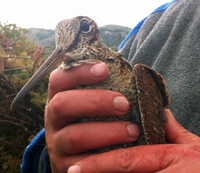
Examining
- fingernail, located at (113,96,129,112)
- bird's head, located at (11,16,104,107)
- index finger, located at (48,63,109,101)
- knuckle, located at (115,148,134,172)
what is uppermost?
bird's head, located at (11,16,104,107)

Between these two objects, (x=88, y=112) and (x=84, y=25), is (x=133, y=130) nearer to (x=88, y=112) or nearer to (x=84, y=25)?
(x=88, y=112)

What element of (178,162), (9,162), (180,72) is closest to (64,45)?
(178,162)

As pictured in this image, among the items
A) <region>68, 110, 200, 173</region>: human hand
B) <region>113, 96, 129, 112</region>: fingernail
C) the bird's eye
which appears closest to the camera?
<region>68, 110, 200, 173</region>: human hand

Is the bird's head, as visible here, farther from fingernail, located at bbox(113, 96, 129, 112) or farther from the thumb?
the thumb

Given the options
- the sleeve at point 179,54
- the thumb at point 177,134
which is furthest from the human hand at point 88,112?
the sleeve at point 179,54

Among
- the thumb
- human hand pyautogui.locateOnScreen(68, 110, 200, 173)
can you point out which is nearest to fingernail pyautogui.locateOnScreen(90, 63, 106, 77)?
human hand pyautogui.locateOnScreen(68, 110, 200, 173)

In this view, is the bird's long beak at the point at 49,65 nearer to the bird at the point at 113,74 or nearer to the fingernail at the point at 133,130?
the bird at the point at 113,74

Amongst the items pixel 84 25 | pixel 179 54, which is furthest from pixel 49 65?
pixel 179 54
